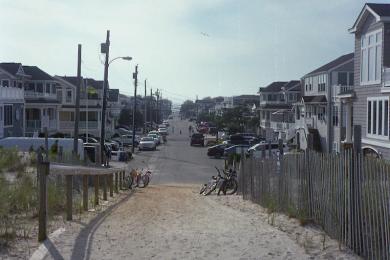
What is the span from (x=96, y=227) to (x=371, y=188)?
17.2 feet

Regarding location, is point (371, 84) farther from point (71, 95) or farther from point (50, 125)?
point (71, 95)

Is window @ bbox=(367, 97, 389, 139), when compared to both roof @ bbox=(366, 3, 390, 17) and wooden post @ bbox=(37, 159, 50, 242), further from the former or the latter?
wooden post @ bbox=(37, 159, 50, 242)

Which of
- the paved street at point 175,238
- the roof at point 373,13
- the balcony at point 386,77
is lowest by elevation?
the paved street at point 175,238

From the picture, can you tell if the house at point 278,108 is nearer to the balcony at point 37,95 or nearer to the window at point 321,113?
the window at point 321,113

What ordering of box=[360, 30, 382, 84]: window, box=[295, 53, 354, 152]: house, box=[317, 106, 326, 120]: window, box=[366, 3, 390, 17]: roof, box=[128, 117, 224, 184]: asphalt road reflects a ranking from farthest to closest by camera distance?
box=[317, 106, 326, 120]: window < box=[295, 53, 354, 152]: house < box=[128, 117, 224, 184]: asphalt road < box=[360, 30, 382, 84]: window < box=[366, 3, 390, 17]: roof

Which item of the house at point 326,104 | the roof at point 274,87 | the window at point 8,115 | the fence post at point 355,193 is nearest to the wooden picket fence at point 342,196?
the fence post at point 355,193

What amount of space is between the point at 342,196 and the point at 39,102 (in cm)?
5898

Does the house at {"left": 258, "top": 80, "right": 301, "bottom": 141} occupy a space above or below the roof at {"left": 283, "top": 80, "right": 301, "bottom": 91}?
below

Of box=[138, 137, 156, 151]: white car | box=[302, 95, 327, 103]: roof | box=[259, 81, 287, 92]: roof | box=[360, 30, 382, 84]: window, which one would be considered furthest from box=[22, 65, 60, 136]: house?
box=[259, 81, 287, 92]: roof

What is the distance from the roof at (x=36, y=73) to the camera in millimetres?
68688

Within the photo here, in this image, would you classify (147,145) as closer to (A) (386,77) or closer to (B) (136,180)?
(B) (136,180)

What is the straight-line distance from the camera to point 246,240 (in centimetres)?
938

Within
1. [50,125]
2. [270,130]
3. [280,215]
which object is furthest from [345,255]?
[270,130]

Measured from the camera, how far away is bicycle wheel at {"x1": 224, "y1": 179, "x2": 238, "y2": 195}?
24.3 m
